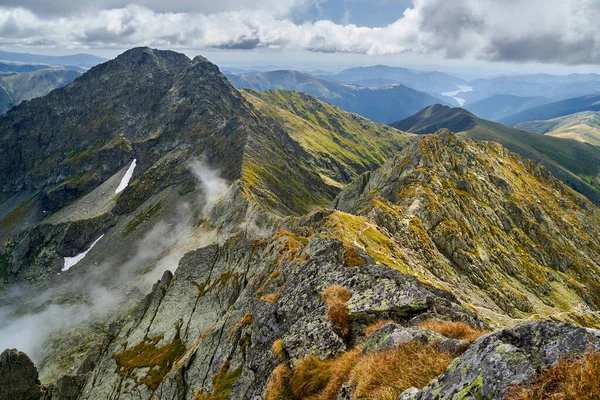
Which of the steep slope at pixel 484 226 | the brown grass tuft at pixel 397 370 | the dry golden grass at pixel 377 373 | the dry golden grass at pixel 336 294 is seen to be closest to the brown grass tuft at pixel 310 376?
the dry golden grass at pixel 377 373

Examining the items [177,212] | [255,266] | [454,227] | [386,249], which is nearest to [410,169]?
[454,227]

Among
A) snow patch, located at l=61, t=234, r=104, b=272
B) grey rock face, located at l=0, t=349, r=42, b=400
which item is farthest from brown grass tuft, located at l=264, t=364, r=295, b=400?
snow patch, located at l=61, t=234, r=104, b=272

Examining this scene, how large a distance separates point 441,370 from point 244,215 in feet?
420

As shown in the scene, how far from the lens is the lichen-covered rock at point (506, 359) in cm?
998

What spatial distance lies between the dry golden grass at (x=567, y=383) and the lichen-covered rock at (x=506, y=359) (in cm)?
31

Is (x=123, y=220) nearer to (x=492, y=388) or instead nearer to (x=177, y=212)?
(x=177, y=212)

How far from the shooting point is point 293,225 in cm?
10394

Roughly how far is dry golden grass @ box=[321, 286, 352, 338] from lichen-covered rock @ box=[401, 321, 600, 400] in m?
9.87

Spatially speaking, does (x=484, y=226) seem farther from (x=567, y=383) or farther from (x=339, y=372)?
(x=567, y=383)

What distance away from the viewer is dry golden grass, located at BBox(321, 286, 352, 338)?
21.9m

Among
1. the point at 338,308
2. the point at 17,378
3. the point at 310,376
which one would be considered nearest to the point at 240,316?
the point at 338,308

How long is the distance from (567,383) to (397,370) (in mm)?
6520

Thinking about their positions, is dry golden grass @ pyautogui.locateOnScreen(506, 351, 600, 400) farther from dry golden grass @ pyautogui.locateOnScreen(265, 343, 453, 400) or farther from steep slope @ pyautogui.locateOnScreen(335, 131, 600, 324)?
steep slope @ pyautogui.locateOnScreen(335, 131, 600, 324)

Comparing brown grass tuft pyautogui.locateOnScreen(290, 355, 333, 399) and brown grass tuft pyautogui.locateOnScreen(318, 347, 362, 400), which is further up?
brown grass tuft pyautogui.locateOnScreen(318, 347, 362, 400)
